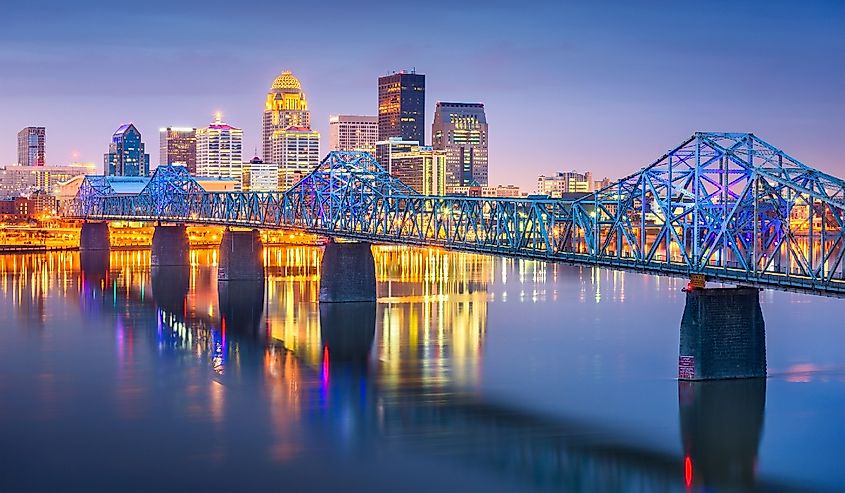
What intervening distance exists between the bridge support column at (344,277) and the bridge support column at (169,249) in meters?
54.1

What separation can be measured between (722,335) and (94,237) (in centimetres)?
13578

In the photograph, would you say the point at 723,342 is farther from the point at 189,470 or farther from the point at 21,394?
the point at 21,394

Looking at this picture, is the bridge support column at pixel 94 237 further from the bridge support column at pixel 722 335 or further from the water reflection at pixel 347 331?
the bridge support column at pixel 722 335

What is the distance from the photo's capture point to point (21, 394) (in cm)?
6000

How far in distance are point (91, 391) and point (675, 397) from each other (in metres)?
25.5

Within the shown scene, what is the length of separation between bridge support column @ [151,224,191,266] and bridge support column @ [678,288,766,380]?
96492mm

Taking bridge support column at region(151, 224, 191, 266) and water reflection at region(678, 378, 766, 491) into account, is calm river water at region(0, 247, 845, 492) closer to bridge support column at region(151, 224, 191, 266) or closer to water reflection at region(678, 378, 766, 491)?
water reflection at region(678, 378, 766, 491)

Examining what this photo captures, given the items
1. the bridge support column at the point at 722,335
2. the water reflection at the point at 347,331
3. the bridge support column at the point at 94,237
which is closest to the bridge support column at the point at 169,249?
the bridge support column at the point at 94,237

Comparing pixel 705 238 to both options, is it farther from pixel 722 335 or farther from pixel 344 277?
pixel 344 277

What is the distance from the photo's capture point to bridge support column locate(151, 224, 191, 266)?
5822 inches

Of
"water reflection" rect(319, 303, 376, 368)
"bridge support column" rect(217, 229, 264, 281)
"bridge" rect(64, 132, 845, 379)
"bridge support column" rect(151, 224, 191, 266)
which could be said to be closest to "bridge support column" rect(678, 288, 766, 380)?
"bridge" rect(64, 132, 845, 379)

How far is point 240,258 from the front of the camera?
399 feet

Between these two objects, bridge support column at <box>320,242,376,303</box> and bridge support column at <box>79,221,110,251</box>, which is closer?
bridge support column at <box>320,242,376,303</box>

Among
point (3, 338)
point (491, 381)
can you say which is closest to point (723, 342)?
point (491, 381)
